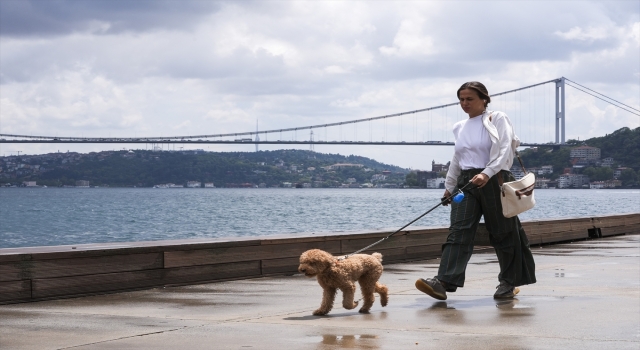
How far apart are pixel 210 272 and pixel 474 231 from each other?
2.63 meters

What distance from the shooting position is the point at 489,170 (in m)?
7.45

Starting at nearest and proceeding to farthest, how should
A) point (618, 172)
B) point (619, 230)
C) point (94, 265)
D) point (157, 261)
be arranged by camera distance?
point (94, 265), point (157, 261), point (619, 230), point (618, 172)

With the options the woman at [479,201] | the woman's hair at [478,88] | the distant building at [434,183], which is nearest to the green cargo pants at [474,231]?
the woman at [479,201]

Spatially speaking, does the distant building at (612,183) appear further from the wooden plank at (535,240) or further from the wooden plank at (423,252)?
the wooden plank at (423,252)

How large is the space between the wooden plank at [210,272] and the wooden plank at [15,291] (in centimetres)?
138

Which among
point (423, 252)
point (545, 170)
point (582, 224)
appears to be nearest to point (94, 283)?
point (423, 252)

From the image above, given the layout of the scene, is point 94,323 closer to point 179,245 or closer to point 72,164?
point 179,245

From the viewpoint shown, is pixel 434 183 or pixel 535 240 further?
pixel 434 183

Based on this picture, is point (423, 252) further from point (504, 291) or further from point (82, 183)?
point (82, 183)

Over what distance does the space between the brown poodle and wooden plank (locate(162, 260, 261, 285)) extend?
222 cm

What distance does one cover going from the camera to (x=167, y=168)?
150 metres

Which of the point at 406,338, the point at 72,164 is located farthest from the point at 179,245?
the point at 72,164

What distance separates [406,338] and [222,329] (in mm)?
1146

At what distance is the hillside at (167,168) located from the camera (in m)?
147
